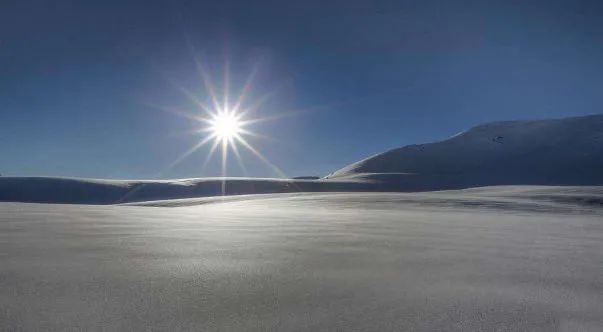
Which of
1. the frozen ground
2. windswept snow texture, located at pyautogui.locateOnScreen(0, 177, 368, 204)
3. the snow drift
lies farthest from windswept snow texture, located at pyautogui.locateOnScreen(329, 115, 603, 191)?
the frozen ground

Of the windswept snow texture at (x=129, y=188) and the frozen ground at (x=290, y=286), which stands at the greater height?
the windswept snow texture at (x=129, y=188)

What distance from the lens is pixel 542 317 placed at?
1.31 metres

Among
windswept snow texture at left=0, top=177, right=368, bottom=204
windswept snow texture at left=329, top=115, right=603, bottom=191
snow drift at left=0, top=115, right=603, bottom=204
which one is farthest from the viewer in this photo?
windswept snow texture at left=329, top=115, right=603, bottom=191

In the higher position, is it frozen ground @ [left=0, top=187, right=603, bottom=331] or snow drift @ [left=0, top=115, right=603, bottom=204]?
snow drift @ [left=0, top=115, right=603, bottom=204]

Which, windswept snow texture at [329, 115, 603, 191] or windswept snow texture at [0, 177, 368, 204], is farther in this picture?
windswept snow texture at [329, 115, 603, 191]

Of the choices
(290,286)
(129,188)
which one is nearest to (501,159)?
(129,188)

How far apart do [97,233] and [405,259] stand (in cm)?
277

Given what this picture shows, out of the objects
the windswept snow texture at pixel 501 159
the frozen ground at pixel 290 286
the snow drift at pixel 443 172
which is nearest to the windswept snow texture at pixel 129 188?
the snow drift at pixel 443 172

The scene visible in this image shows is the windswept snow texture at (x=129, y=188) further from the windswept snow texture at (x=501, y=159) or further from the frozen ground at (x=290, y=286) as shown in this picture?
the frozen ground at (x=290, y=286)

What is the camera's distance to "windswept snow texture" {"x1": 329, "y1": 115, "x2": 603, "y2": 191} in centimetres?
6625

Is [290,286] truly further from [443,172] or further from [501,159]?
[501,159]

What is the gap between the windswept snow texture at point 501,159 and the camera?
66.2m

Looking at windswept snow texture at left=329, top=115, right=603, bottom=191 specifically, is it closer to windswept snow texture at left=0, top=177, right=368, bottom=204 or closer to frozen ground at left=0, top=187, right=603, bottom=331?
windswept snow texture at left=0, top=177, right=368, bottom=204

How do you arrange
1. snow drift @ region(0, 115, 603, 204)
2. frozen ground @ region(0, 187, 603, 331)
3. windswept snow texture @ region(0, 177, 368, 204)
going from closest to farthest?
frozen ground @ region(0, 187, 603, 331) → windswept snow texture @ region(0, 177, 368, 204) → snow drift @ region(0, 115, 603, 204)
